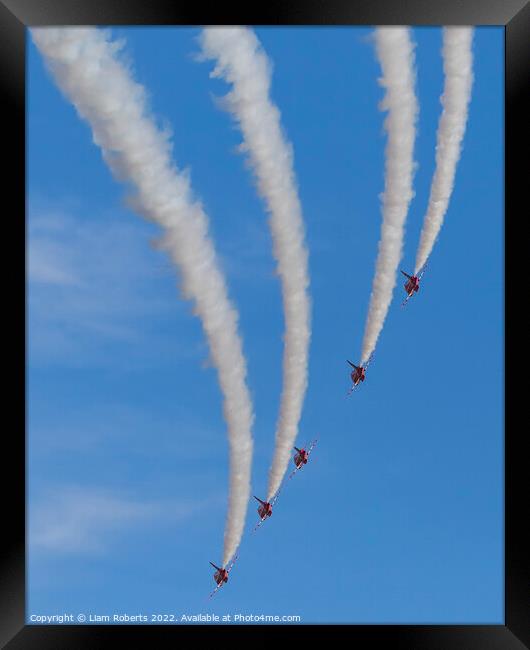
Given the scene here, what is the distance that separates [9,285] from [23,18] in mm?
4522

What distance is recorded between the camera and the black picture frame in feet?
42.6

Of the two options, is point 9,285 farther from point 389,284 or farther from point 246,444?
point 389,284

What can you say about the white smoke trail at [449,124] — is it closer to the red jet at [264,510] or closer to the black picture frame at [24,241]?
the black picture frame at [24,241]

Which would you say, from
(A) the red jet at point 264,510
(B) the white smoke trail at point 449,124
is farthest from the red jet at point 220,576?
(B) the white smoke trail at point 449,124

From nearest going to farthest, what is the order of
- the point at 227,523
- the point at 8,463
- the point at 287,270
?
the point at 8,463, the point at 287,270, the point at 227,523

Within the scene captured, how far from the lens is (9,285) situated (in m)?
13.2

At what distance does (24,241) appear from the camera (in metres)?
13.3

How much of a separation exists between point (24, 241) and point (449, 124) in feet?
34.7

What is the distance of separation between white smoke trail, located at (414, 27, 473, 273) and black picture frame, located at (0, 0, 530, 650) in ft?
9.16

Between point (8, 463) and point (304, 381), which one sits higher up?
point (304, 381)

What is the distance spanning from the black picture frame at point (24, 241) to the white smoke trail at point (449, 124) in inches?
110

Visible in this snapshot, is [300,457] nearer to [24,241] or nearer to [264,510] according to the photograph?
Answer: [264,510]

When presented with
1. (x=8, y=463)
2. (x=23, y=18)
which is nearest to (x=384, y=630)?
(x=8, y=463)

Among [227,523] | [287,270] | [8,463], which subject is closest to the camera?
[8,463]
